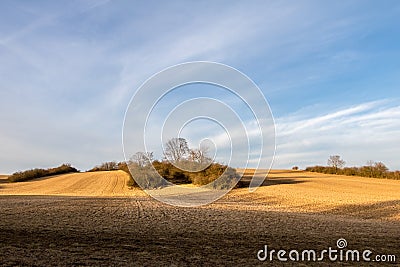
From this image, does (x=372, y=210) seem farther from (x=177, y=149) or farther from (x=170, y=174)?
(x=170, y=174)

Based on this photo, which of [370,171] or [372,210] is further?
[370,171]

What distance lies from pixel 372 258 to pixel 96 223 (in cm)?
1180

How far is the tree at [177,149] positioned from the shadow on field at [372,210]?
1456 cm

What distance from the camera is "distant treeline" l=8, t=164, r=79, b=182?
7443cm

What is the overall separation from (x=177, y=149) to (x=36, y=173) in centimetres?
5594

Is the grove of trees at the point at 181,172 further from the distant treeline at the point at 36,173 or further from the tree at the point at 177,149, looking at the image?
the distant treeline at the point at 36,173

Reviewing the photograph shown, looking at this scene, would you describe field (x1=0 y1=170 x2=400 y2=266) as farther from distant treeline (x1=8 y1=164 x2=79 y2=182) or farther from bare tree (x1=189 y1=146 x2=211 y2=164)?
distant treeline (x1=8 y1=164 x2=79 y2=182)

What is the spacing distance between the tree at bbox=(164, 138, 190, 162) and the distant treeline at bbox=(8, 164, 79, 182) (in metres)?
47.7

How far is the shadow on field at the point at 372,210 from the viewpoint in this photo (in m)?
24.4

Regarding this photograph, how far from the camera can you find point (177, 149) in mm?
36438

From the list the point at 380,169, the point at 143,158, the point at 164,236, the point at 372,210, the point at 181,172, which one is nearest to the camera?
A: the point at 164,236

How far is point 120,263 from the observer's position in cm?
1011

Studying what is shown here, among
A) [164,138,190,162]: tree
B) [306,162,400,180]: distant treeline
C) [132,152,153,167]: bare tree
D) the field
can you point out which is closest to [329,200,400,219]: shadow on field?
the field

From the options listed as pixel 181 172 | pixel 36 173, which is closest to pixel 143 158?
pixel 181 172
